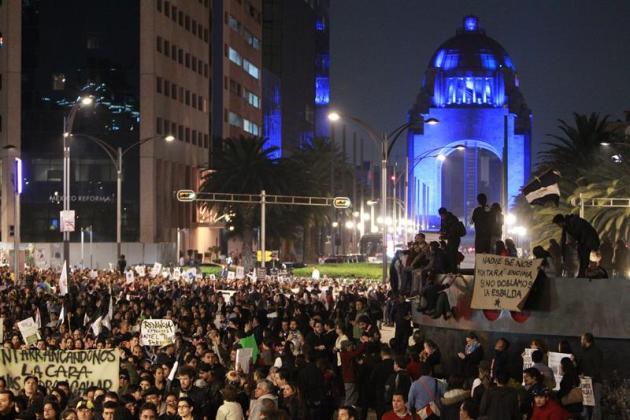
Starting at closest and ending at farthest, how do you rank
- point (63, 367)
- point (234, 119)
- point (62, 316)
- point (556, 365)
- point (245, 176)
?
point (556, 365) < point (63, 367) < point (62, 316) < point (245, 176) < point (234, 119)

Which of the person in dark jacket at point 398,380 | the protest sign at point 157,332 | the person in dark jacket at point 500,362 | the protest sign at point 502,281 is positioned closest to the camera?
the person in dark jacket at point 500,362

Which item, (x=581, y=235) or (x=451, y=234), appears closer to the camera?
(x=581, y=235)

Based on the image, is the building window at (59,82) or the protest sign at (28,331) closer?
the protest sign at (28,331)

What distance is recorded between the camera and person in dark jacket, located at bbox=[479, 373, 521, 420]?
1468 centimetres

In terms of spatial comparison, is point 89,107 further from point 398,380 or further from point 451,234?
point 398,380

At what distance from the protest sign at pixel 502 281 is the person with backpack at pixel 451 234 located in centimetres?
244

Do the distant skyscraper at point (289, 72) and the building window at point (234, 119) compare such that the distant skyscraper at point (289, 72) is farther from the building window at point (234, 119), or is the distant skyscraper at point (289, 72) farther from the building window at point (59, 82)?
the building window at point (59, 82)

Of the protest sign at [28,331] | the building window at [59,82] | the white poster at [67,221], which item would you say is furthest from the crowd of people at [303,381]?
the building window at [59,82]

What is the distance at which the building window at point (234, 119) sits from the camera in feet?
406

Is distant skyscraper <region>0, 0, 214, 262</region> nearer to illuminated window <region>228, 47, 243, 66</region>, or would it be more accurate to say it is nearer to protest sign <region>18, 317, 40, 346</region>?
illuminated window <region>228, 47, 243, 66</region>

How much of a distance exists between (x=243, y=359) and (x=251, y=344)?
186 cm

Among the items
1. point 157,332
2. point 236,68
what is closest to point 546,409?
point 157,332

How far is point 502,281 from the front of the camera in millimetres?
23984

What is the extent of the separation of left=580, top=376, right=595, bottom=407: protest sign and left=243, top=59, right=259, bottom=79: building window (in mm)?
114842
